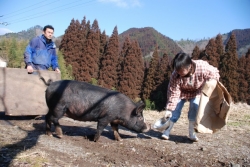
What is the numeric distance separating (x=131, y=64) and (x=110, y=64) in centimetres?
200

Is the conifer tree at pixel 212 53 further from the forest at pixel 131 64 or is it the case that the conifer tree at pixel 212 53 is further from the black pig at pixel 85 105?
the black pig at pixel 85 105

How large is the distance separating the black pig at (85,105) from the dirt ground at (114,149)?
1.19ft

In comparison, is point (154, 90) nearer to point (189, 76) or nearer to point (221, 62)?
point (221, 62)

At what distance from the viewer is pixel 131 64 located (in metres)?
22.1

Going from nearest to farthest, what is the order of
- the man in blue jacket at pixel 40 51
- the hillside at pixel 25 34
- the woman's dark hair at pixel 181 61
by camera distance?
1. the woman's dark hair at pixel 181 61
2. the man in blue jacket at pixel 40 51
3. the hillside at pixel 25 34

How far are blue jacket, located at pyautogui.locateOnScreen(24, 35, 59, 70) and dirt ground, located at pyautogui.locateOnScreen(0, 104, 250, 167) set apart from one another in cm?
140

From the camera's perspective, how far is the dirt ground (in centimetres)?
344

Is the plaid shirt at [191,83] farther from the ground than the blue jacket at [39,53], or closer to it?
closer to it

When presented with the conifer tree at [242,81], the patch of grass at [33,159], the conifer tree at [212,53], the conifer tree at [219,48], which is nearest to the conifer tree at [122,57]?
the conifer tree at [212,53]

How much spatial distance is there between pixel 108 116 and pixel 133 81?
17.0 meters

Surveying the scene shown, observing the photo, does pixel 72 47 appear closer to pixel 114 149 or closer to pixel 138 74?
pixel 138 74

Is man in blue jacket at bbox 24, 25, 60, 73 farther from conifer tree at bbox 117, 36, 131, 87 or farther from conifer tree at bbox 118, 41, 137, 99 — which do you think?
conifer tree at bbox 117, 36, 131, 87

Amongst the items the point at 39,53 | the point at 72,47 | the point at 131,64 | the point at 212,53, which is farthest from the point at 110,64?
the point at 39,53

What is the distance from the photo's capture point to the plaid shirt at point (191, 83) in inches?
173
